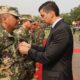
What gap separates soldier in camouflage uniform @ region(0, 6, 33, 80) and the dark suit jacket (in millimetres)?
290

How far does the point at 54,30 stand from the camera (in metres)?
4.65

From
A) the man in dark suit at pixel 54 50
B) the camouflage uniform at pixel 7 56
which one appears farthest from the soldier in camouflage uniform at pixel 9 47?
the man in dark suit at pixel 54 50

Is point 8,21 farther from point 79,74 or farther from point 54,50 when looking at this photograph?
point 79,74

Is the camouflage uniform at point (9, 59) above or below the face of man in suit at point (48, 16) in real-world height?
below

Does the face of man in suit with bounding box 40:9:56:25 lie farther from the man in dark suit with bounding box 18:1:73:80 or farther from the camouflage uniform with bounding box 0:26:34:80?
the camouflage uniform with bounding box 0:26:34:80

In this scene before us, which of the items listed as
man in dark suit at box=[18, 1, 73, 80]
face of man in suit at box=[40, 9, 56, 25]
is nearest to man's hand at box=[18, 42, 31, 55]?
man in dark suit at box=[18, 1, 73, 80]

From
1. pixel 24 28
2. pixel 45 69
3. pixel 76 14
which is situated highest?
pixel 24 28

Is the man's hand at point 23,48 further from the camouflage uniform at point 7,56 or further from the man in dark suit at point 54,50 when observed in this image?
the camouflage uniform at point 7,56

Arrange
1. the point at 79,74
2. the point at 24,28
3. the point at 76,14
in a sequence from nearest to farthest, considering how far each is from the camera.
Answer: the point at 24,28, the point at 79,74, the point at 76,14

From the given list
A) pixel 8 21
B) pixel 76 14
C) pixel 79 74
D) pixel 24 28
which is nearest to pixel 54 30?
pixel 8 21

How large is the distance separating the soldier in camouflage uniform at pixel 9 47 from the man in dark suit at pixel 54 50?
0.46 ft

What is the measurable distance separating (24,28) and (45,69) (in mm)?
1254

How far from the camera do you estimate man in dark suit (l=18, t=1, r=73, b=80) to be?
4.53 metres

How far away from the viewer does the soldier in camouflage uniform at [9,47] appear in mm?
4707
